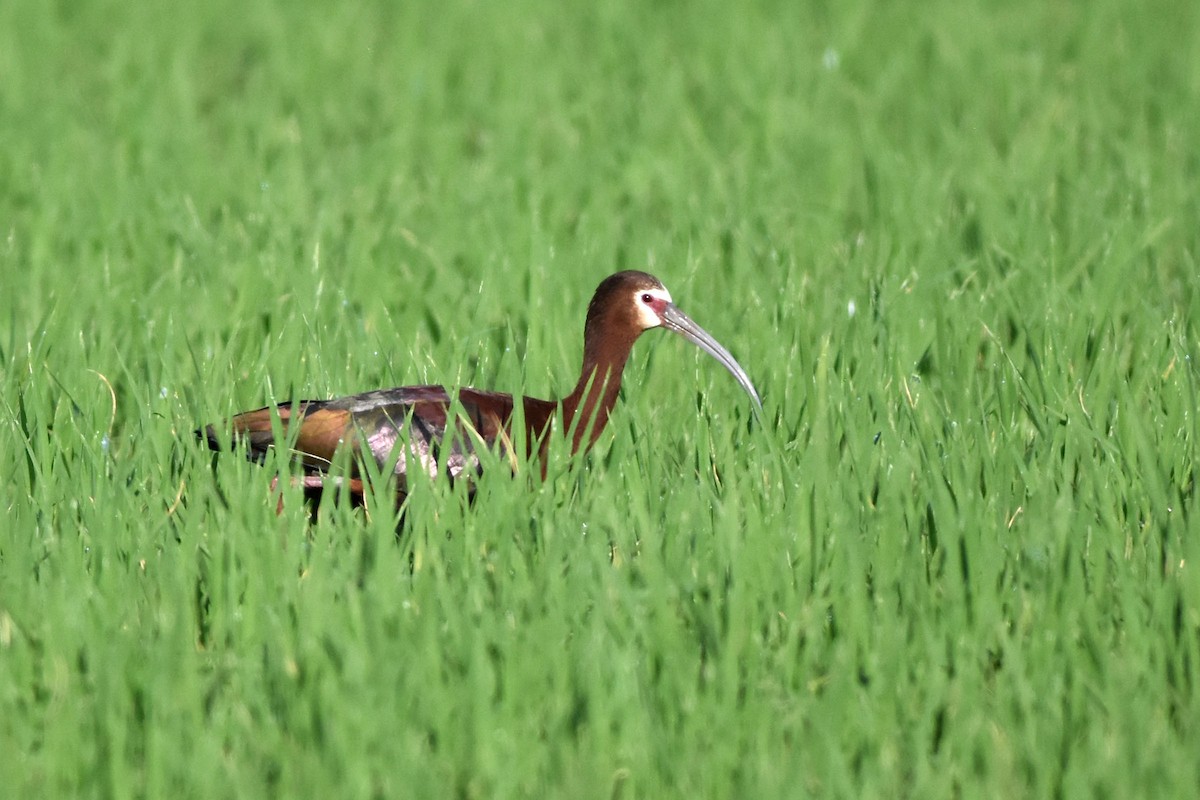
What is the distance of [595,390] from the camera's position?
4277 mm

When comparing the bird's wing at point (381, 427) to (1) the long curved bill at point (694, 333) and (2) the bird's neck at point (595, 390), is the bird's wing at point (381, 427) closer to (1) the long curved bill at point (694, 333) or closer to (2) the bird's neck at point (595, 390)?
(2) the bird's neck at point (595, 390)

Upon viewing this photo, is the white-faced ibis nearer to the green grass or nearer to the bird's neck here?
the bird's neck

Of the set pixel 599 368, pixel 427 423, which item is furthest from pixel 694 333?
pixel 427 423

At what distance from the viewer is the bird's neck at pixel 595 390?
13.6ft

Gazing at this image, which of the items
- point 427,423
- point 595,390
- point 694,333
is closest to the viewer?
point 427,423

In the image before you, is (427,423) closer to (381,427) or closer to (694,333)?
(381,427)

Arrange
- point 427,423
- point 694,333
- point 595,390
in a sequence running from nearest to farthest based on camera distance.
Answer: point 427,423 < point 595,390 < point 694,333

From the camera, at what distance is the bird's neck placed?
13.6 feet

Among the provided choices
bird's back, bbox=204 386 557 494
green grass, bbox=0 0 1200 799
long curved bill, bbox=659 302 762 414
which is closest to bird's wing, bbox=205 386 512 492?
bird's back, bbox=204 386 557 494

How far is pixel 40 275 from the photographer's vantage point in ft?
18.1

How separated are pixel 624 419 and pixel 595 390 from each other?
0.85 feet

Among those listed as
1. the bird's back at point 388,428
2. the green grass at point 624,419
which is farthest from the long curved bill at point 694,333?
the bird's back at point 388,428

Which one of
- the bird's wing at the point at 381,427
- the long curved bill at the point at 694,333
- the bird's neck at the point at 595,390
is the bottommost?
the bird's wing at the point at 381,427

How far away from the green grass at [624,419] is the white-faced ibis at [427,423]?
0.11 meters
